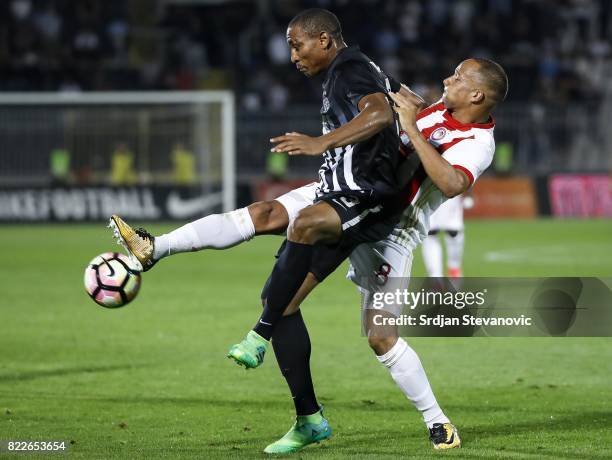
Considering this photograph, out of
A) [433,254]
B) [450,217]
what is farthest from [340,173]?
[450,217]

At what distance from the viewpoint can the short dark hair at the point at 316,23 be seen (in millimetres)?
6586

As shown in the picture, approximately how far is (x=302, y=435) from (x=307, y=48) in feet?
6.92

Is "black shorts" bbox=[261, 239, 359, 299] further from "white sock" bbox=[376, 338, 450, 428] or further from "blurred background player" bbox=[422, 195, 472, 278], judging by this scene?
"blurred background player" bbox=[422, 195, 472, 278]

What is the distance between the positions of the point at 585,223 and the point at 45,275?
1339cm

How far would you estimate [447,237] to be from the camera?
1467cm

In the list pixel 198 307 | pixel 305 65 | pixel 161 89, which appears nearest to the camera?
pixel 305 65

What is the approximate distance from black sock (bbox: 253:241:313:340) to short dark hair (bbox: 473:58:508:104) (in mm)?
1307

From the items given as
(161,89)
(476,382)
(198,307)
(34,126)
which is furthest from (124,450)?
(161,89)

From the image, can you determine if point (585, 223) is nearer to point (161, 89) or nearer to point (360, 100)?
point (161, 89)

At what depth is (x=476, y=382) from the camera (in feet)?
30.0

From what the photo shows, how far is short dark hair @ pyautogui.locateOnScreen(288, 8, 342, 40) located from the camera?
6.59 meters

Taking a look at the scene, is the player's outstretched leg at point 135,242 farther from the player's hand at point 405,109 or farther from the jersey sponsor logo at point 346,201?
the player's hand at point 405,109

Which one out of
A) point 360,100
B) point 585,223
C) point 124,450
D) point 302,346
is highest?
point 585,223

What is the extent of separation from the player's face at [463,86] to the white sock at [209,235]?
1.30m
